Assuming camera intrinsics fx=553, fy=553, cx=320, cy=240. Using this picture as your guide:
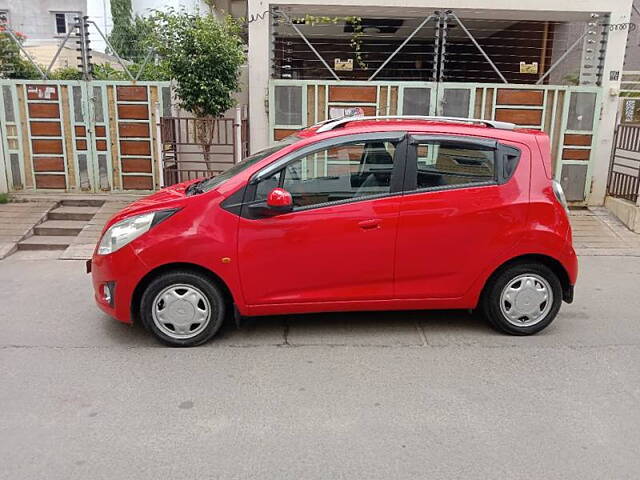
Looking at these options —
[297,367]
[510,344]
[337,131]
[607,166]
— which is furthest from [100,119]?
[607,166]

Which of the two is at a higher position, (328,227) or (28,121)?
(28,121)

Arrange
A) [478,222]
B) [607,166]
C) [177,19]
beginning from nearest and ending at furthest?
[478,222] < [177,19] < [607,166]

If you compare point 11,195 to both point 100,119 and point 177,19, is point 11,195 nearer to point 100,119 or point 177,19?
point 100,119

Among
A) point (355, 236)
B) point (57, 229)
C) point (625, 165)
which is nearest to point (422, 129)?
point (355, 236)

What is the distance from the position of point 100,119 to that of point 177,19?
225 cm

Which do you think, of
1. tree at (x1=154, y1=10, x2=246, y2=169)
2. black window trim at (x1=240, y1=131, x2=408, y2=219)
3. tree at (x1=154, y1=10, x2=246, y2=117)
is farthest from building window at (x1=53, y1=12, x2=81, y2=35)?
black window trim at (x1=240, y1=131, x2=408, y2=219)

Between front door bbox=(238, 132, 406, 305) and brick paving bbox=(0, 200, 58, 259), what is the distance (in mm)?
4646

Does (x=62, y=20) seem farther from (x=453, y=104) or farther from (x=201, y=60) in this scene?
(x=453, y=104)

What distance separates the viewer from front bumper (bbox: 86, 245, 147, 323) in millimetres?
4359

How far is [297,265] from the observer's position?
443 cm

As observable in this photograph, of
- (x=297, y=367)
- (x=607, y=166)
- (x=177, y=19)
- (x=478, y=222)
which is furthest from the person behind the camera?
(x=607, y=166)

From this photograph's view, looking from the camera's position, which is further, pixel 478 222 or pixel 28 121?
pixel 28 121

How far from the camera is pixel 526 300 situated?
4.69 m

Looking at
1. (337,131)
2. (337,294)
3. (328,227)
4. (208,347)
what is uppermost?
(337,131)
